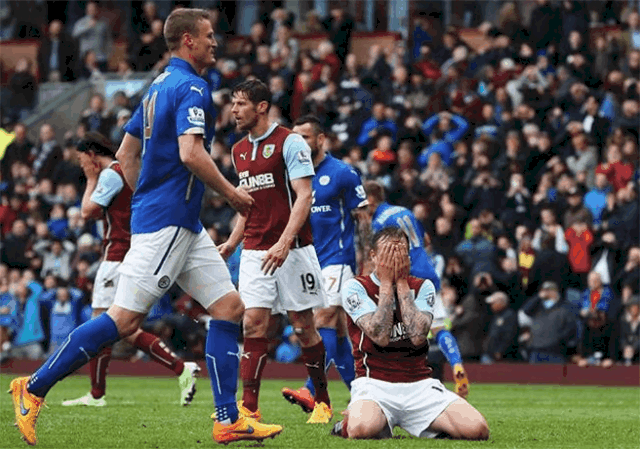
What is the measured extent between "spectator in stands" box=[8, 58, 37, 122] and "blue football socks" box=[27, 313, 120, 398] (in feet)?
76.6

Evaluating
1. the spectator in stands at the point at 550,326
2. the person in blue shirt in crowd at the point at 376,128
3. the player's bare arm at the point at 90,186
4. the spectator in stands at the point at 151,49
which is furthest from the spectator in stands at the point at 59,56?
the player's bare arm at the point at 90,186

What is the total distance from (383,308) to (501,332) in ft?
39.4

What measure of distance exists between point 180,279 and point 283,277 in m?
2.05

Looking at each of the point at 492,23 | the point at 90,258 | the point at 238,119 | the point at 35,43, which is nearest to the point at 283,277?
the point at 238,119

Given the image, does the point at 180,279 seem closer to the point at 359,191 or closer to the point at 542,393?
the point at 359,191

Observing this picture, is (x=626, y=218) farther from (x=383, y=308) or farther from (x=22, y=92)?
(x=22, y=92)

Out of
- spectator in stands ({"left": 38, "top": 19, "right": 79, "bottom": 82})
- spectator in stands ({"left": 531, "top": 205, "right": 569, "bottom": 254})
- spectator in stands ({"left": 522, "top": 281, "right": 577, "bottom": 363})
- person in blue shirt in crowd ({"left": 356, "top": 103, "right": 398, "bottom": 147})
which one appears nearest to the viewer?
spectator in stands ({"left": 522, "top": 281, "right": 577, "bottom": 363})

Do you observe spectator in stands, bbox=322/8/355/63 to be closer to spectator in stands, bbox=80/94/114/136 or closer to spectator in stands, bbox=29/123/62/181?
spectator in stands, bbox=80/94/114/136

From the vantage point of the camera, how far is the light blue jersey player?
9.32 metres

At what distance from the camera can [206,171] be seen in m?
9.21

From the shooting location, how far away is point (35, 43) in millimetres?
33812

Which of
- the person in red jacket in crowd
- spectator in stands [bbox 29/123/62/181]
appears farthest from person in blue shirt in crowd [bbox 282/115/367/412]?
spectator in stands [bbox 29/123/62/181]

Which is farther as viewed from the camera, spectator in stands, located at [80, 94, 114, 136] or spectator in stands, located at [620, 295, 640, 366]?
spectator in stands, located at [80, 94, 114, 136]

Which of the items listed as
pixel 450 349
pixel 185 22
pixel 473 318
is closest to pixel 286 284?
pixel 185 22
